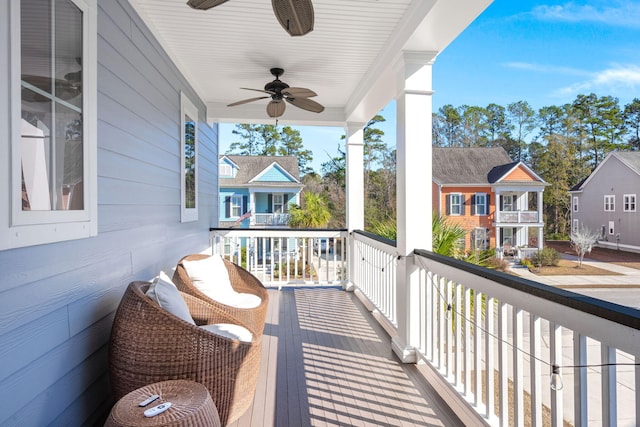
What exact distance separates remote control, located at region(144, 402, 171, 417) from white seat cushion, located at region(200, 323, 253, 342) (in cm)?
72

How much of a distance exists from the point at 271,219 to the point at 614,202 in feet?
42.7

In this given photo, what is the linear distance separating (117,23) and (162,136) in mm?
1113

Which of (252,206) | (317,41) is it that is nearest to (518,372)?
(317,41)

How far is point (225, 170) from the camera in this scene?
1526cm

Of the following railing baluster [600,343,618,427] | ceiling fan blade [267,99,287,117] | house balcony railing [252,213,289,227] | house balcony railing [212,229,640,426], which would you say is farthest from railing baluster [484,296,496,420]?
house balcony railing [252,213,289,227]

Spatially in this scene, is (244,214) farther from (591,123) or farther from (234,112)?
(591,123)

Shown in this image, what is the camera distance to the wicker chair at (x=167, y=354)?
6.04 ft

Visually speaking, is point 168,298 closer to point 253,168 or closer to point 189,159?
point 189,159

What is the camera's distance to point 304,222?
45.7 ft

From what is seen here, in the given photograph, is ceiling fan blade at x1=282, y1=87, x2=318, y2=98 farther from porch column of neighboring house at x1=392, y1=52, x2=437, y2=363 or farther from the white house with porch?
porch column of neighboring house at x1=392, y1=52, x2=437, y2=363

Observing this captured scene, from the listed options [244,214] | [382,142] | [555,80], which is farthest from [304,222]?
[555,80]

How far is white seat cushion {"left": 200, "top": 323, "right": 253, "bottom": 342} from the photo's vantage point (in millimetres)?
2253

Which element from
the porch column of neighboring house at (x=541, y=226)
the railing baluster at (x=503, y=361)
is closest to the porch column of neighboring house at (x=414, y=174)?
the railing baluster at (x=503, y=361)

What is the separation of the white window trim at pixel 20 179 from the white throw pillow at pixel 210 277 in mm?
1169
